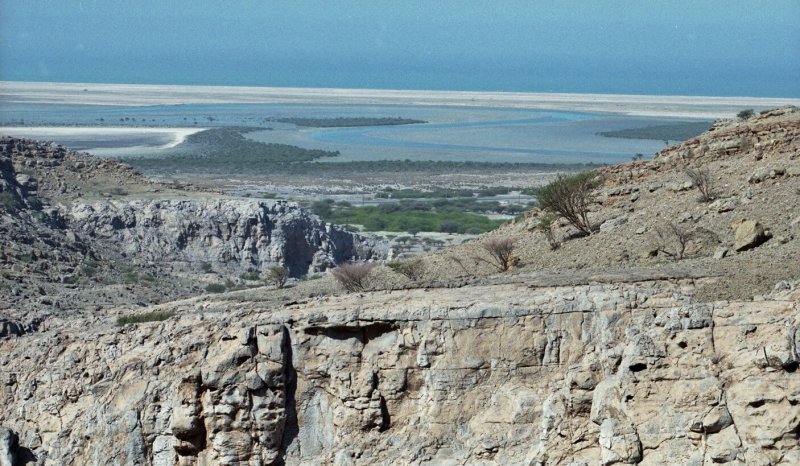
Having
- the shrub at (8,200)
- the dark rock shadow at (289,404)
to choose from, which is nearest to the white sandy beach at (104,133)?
the shrub at (8,200)

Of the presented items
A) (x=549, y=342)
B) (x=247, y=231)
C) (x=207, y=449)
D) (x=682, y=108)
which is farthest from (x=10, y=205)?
(x=682, y=108)

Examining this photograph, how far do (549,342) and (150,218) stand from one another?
27.1m

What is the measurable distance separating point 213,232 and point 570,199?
56.1 feet

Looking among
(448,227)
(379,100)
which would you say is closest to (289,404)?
(448,227)

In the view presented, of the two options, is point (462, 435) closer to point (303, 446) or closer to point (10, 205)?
point (303, 446)

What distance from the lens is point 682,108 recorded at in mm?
159375

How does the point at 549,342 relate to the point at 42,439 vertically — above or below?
above

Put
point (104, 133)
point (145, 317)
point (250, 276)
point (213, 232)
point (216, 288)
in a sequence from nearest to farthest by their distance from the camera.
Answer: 1. point (145, 317)
2. point (216, 288)
3. point (250, 276)
4. point (213, 232)
5. point (104, 133)

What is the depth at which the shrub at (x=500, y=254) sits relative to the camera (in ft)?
86.0

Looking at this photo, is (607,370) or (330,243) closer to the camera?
(607,370)

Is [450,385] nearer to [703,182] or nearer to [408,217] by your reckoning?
[703,182]

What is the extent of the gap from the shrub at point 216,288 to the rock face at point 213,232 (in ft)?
13.0

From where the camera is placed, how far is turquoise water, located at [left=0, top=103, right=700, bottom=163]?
105 metres

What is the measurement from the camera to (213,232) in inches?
1676
